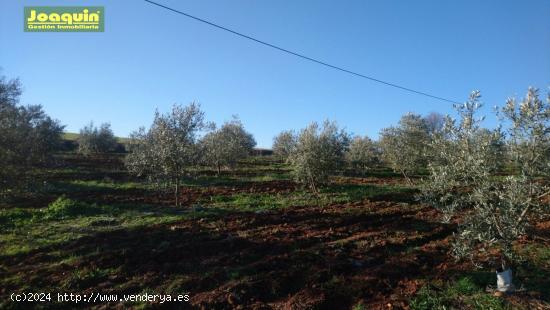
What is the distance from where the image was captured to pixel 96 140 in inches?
2382

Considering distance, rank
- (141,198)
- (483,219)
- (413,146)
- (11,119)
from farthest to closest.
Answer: (413,146), (141,198), (11,119), (483,219)

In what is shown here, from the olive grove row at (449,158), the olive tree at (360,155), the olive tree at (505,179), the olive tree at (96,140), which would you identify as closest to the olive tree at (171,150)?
the olive grove row at (449,158)

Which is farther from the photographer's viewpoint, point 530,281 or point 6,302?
point 6,302

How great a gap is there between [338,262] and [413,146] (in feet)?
63.6

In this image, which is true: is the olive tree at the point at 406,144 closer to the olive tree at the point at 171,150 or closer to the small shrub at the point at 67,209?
the olive tree at the point at 171,150

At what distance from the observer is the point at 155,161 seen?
20.3 meters

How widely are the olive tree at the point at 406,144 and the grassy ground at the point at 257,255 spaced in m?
5.78

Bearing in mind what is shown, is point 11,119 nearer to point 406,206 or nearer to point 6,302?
point 6,302

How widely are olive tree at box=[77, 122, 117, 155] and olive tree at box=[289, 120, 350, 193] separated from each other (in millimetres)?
44641

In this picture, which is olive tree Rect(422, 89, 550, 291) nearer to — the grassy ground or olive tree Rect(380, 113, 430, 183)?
the grassy ground

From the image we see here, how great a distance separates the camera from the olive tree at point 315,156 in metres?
23.2

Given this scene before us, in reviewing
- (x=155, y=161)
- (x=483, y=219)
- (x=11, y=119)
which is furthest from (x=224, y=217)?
(x=483, y=219)

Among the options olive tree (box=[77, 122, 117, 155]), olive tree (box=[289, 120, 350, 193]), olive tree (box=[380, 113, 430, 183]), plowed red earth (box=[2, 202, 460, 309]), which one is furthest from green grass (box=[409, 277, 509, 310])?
olive tree (box=[77, 122, 117, 155])

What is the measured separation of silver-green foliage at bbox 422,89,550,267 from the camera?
8.19 meters
